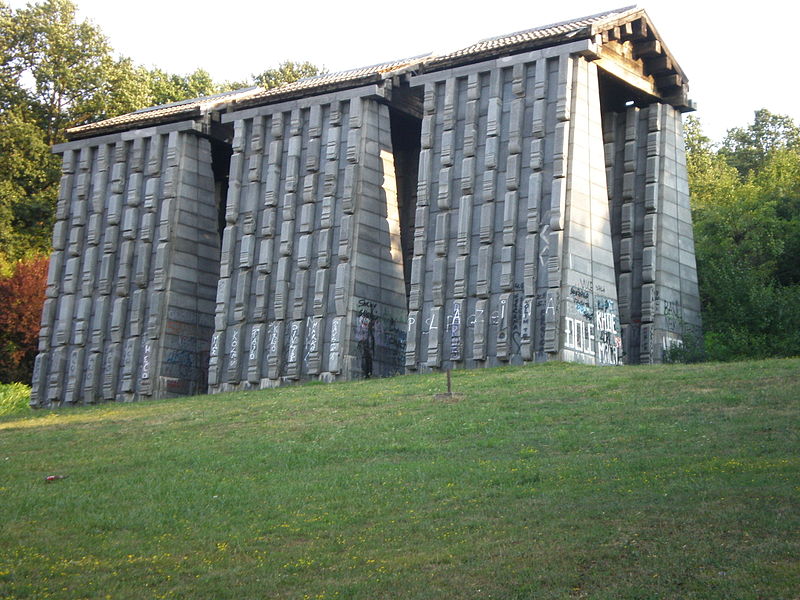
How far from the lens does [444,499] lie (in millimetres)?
19781

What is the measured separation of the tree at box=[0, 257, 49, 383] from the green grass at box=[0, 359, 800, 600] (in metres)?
31.0

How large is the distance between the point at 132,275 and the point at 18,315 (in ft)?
48.5

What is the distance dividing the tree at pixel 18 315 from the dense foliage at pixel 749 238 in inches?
1263

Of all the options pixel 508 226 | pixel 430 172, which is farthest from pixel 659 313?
pixel 430 172

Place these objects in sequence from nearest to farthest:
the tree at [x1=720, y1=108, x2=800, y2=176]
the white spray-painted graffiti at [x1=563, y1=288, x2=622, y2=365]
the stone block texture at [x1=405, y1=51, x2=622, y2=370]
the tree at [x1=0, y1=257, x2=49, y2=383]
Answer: the white spray-painted graffiti at [x1=563, y1=288, x2=622, y2=365] → the stone block texture at [x1=405, y1=51, x2=622, y2=370] → the tree at [x1=0, y1=257, x2=49, y2=383] → the tree at [x1=720, y1=108, x2=800, y2=176]

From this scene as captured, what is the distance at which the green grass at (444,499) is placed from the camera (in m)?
15.7

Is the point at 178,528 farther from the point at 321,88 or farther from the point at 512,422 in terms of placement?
the point at 321,88

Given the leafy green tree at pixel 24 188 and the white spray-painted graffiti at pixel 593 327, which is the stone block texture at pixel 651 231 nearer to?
the white spray-painted graffiti at pixel 593 327

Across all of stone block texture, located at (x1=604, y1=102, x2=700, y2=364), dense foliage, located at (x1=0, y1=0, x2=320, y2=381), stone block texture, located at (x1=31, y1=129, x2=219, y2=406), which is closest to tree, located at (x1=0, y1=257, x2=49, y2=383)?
dense foliage, located at (x1=0, y1=0, x2=320, y2=381)

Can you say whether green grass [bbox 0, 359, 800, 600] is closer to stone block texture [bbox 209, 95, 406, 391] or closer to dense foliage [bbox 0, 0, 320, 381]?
stone block texture [bbox 209, 95, 406, 391]

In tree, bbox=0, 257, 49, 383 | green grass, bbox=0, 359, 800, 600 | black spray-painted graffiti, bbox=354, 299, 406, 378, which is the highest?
tree, bbox=0, 257, 49, 383

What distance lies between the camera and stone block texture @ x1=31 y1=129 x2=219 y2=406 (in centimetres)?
4744

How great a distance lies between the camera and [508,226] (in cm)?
3975

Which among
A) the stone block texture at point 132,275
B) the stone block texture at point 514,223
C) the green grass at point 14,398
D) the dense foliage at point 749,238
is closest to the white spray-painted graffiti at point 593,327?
the stone block texture at point 514,223
